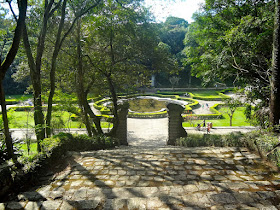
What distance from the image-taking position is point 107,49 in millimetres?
9406

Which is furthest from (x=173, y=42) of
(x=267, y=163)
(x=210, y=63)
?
(x=267, y=163)

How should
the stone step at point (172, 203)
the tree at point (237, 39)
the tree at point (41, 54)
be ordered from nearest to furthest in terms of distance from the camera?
the stone step at point (172, 203) → the tree at point (41, 54) → the tree at point (237, 39)

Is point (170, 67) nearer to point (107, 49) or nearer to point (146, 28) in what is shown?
point (146, 28)

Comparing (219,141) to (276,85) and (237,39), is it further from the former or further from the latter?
(237,39)

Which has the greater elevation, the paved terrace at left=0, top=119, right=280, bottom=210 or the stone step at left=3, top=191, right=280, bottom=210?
the stone step at left=3, top=191, right=280, bottom=210

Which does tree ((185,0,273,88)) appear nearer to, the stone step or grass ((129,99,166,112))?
the stone step

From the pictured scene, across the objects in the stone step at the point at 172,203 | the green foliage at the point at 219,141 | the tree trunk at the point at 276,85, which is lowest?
the green foliage at the point at 219,141

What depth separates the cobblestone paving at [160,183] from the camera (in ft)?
8.66

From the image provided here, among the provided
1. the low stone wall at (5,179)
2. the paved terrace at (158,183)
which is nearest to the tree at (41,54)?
the paved terrace at (158,183)

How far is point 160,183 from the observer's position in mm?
3580

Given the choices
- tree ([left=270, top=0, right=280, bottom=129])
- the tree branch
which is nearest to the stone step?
the tree branch

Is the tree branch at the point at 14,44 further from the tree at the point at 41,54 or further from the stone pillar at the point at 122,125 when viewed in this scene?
the stone pillar at the point at 122,125

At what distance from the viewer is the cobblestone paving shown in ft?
8.66

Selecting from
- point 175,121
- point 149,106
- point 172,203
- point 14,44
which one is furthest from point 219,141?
point 149,106
